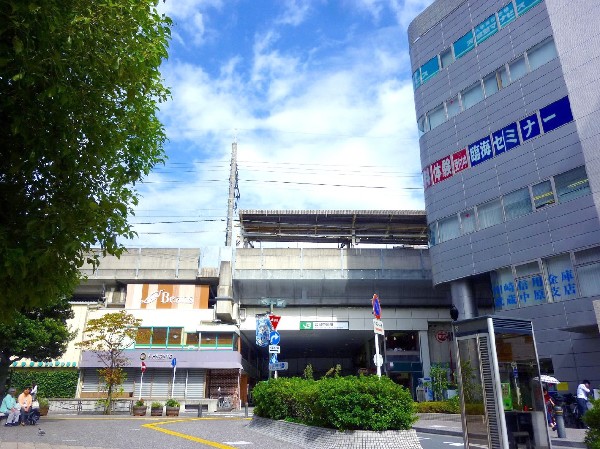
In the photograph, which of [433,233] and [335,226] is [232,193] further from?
[433,233]

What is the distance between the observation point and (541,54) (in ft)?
82.0

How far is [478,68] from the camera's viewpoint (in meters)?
28.5

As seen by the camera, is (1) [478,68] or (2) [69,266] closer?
(2) [69,266]

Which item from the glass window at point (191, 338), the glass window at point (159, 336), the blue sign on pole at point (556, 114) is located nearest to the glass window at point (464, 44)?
the blue sign on pole at point (556, 114)

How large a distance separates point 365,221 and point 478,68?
61.5 ft

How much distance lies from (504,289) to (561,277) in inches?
140

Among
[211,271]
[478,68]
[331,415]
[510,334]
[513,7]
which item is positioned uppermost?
[513,7]

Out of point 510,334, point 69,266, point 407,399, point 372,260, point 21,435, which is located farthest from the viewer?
point 372,260

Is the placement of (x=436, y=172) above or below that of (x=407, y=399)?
above

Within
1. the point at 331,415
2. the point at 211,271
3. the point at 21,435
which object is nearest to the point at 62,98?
the point at 331,415

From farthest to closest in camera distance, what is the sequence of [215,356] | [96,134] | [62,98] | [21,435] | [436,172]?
[215,356], [436,172], [21,435], [96,134], [62,98]

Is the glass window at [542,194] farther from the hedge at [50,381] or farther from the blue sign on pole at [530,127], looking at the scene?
the hedge at [50,381]

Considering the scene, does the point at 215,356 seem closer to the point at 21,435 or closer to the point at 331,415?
the point at 21,435

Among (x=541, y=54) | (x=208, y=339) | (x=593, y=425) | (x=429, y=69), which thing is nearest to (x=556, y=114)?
(x=541, y=54)
